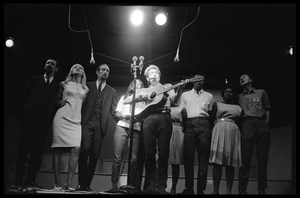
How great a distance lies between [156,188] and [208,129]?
1.17 meters

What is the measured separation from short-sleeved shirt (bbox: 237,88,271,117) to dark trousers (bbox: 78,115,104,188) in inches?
89.5

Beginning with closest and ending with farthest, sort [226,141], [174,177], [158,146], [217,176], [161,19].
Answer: [158,146] < [217,176] < [174,177] < [226,141] < [161,19]

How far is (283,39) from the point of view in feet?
21.6

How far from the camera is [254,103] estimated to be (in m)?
5.69

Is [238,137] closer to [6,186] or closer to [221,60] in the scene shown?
[221,60]

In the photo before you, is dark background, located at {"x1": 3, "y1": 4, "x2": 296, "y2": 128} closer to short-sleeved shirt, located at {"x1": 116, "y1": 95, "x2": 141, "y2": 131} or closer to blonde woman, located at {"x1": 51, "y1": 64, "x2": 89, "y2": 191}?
blonde woman, located at {"x1": 51, "y1": 64, "x2": 89, "y2": 191}

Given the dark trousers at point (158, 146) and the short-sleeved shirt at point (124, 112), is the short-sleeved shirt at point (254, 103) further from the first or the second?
the short-sleeved shirt at point (124, 112)

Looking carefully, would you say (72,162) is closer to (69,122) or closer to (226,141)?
(69,122)

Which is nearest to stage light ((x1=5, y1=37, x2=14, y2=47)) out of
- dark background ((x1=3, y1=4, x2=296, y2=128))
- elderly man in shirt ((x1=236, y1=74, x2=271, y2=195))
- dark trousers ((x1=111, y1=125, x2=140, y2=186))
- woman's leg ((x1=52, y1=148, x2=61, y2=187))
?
dark background ((x1=3, y1=4, x2=296, y2=128))

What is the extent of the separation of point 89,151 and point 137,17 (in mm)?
2405

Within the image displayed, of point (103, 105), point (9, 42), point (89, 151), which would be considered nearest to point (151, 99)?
point (103, 105)

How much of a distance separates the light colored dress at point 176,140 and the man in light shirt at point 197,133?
0.53ft

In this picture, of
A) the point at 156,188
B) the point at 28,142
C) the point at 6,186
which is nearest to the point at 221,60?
the point at 156,188

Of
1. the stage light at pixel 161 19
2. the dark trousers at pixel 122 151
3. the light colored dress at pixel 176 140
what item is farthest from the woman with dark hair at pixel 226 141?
the stage light at pixel 161 19
